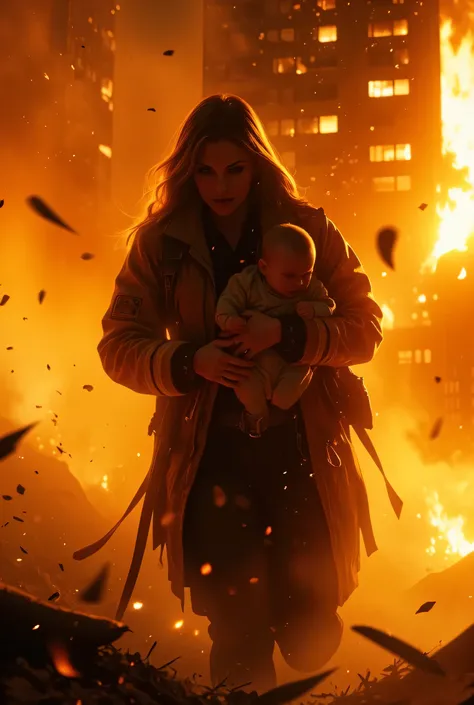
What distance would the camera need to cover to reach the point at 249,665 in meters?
3.21

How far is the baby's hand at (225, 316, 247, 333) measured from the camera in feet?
9.72

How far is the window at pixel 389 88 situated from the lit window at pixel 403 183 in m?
4.45

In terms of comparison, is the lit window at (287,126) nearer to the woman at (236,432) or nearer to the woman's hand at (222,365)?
the woman at (236,432)

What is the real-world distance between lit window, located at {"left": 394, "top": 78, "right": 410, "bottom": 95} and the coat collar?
3804cm

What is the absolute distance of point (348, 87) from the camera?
128 feet

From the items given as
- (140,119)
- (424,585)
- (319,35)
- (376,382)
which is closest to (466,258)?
(376,382)

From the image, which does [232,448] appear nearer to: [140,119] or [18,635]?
[18,635]

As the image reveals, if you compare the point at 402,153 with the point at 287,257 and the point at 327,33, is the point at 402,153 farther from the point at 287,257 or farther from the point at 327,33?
the point at 287,257

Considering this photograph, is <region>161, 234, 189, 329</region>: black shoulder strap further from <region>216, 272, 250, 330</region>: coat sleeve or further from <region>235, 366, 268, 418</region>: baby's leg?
<region>235, 366, 268, 418</region>: baby's leg

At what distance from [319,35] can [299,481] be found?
40.5m

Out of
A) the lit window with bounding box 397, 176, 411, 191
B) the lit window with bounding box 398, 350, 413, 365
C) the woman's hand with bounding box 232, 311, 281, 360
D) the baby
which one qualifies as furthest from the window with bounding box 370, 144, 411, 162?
the woman's hand with bounding box 232, 311, 281, 360

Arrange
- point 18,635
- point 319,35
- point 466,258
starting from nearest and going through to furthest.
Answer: point 18,635, point 466,258, point 319,35

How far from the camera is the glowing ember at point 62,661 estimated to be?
3.02m

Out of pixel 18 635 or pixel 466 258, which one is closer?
pixel 18 635
